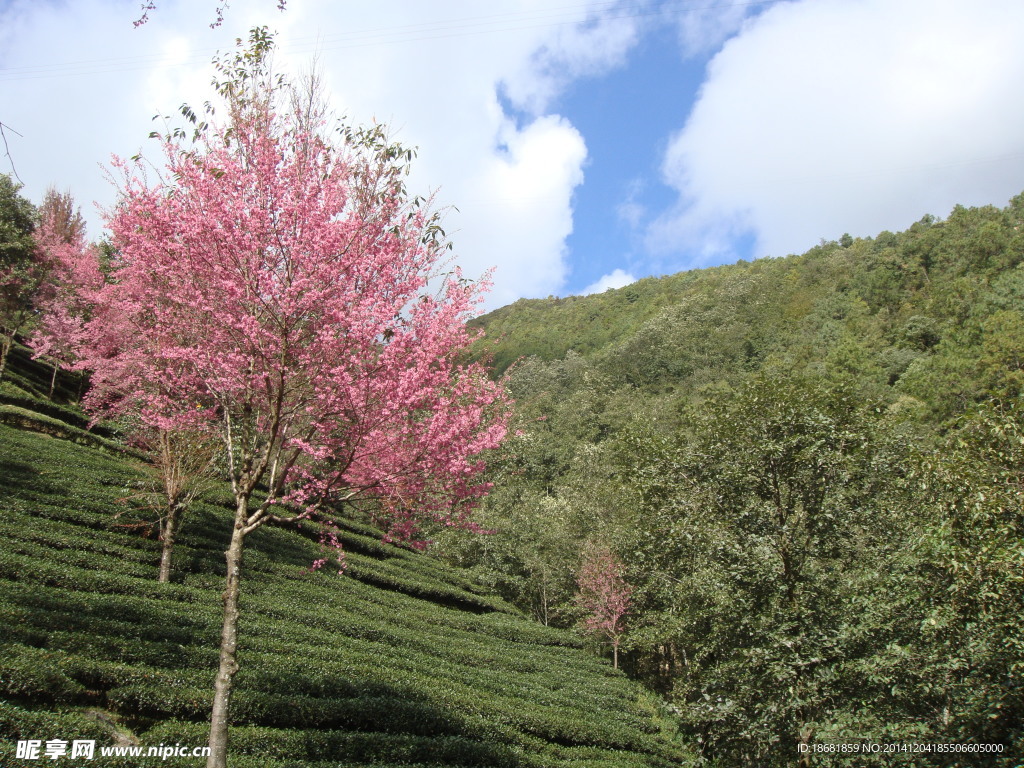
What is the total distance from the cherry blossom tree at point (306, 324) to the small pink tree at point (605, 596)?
23533 millimetres

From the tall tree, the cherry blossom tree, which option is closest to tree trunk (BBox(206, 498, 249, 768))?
the cherry blossom tree

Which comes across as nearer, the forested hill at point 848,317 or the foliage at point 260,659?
the foliage at point 260,659

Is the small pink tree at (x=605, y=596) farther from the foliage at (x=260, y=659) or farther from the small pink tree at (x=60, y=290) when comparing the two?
the small pink tree at (x=60, y=290)

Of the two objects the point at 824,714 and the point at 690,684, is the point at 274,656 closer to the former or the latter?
the point at 690,684

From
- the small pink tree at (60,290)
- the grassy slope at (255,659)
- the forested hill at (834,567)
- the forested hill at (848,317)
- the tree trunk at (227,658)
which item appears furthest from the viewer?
the forested hill at (848,317)

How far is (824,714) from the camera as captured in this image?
31.1ft

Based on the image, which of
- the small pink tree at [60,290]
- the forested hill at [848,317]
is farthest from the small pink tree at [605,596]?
the small pink tree at [60,290]

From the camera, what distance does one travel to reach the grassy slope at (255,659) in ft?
28.6

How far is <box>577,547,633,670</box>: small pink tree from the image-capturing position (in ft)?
95.2

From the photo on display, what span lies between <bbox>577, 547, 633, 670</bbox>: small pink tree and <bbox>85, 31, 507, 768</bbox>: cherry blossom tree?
2353cm

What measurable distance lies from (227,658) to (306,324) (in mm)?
3295

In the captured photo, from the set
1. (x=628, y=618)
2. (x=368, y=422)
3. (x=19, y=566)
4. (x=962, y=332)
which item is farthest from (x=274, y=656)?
(x=962, y=332)

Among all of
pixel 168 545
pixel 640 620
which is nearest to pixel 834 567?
pixel 168 545

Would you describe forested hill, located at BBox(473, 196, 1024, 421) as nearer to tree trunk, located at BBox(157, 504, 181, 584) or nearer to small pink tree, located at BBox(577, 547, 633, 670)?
small pink tree, located at BBox(577, 547, 633, 670)
